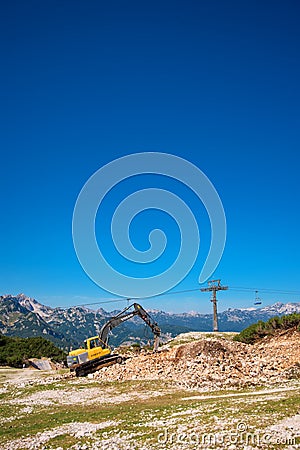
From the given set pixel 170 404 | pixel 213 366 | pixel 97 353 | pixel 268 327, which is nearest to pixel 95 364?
pixel 97 353

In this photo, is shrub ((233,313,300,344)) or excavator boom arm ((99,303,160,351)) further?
shrub ((233,313,300,344))

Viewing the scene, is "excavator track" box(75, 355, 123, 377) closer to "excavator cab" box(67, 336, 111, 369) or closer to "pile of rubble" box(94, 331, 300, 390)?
"excavator cab" box(67, 336, 111, 369)

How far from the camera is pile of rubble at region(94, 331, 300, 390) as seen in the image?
113 feet

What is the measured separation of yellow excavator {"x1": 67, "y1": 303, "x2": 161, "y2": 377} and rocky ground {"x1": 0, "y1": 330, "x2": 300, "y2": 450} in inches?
68.7

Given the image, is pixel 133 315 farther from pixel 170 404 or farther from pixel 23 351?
pixel 23 351

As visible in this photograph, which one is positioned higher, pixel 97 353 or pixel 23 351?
pixel 97 353

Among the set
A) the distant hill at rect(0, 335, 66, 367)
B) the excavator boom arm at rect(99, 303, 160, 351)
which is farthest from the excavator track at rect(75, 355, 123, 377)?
the distant hill at rect(0, 335, 66, 367)

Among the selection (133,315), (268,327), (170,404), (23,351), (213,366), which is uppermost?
(133,315)

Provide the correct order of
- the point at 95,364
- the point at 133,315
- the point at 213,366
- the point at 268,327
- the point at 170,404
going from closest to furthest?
1. the point at 170,404
2. the point at 213,366
3. the point at 95,364
4. the point at 133,315
5. the point at 268,327

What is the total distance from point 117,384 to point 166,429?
20475 mm

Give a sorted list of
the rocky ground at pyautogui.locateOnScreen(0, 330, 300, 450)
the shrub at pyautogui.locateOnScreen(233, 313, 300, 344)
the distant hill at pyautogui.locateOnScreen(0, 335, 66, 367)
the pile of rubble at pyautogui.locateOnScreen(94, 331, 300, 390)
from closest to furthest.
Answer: the rocky ground at pyautogui.locateOnScreen(0, 330, 300, 450) < the pile of rubble at pyautogui.locateOnScreen(94, 331, 300, 390) < the shrub at pyautogui.locateOnScreen(233, 313, 300, 344) < the distant hill at pyautogui.locateOnScreen(0, 335, 66, 367)

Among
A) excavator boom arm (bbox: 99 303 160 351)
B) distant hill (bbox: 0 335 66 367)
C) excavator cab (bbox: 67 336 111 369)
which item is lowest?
distant hill (bbox: 0 335 66 367)

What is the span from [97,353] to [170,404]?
70.0 feet

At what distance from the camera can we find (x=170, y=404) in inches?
984
